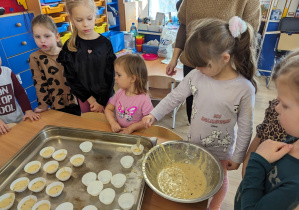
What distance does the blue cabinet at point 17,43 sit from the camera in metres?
2.12

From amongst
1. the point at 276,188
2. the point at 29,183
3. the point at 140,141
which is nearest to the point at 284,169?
the point at 276,188

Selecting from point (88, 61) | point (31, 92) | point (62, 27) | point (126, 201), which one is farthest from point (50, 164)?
point (62, 27)

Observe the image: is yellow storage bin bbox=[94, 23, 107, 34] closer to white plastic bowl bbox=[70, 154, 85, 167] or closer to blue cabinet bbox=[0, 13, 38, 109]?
blue cabinet bbox=[0, 13, 38, 109]

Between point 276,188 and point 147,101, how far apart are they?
828mm

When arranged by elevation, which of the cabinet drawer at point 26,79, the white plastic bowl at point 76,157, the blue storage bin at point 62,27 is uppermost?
the blue storage bin at point 62,27

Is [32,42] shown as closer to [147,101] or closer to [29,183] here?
[147,101]

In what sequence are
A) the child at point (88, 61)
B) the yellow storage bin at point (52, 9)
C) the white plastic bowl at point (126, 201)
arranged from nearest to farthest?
the white plastic bowl at point (126, 201), the child at point (88, 61), the yellow storage bin at point (52, 9)

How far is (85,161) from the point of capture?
0.92m

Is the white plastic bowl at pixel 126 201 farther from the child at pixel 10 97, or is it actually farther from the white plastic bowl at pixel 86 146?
the child at pixel 10 97

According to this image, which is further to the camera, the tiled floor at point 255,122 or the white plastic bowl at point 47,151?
the tiled floor at point 255,122

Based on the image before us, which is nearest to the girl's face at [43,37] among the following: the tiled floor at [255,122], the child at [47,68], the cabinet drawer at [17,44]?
the child at [47,68]

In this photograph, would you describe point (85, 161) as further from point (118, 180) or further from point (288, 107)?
point (288, 107)

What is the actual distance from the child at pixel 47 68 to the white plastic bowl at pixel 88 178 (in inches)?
27.8

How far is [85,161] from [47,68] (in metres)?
0.92
